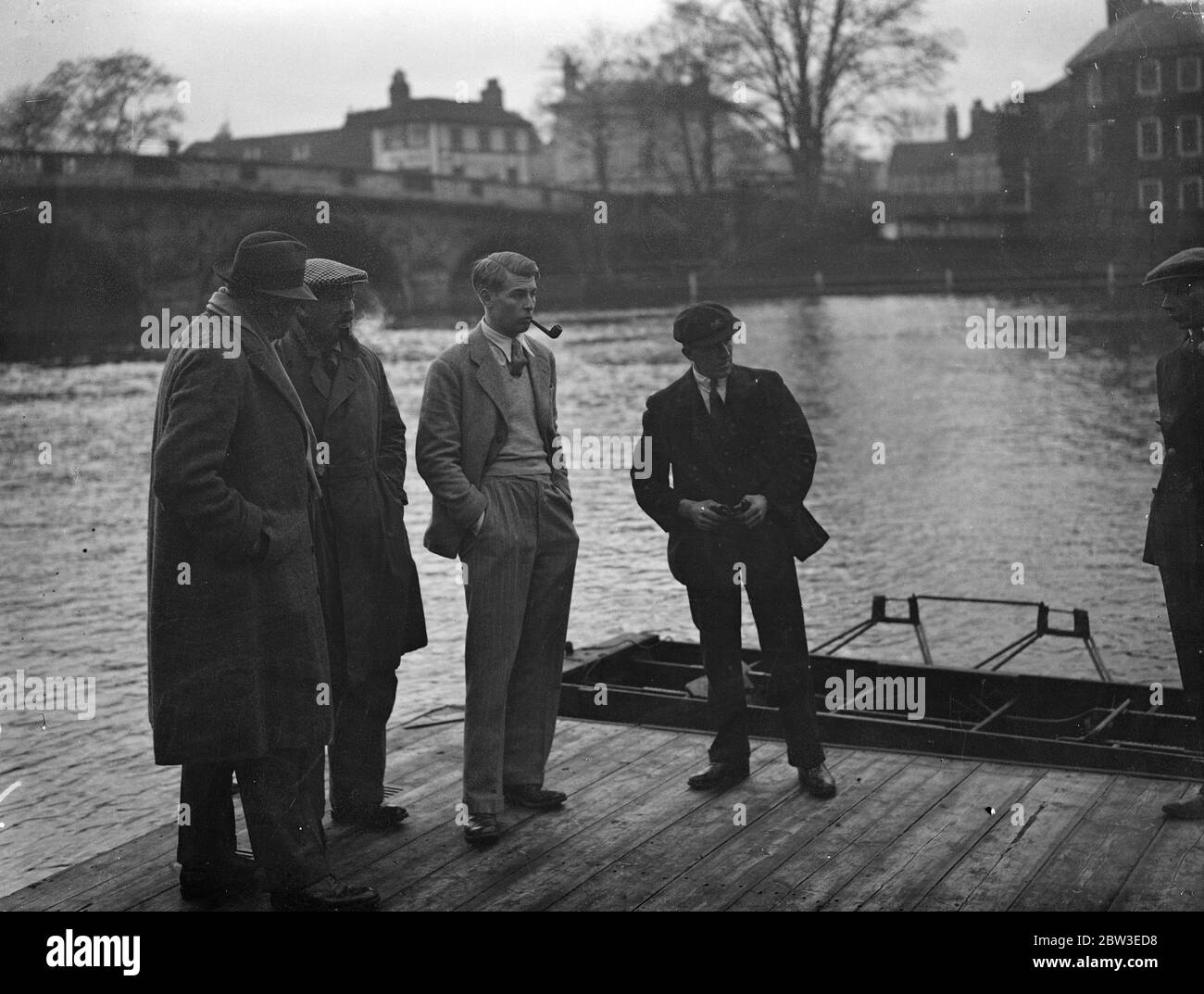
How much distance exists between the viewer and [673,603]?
12.0 metres

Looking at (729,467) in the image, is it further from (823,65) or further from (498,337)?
(823,65)

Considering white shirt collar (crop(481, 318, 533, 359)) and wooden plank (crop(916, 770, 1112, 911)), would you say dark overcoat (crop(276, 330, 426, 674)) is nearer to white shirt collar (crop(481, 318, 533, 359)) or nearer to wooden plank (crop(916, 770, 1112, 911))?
white shirt collar (crop(481, 318, 533, 359))

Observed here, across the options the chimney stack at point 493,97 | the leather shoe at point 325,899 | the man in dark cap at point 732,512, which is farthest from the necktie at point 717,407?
the chimney stack at point 493,97

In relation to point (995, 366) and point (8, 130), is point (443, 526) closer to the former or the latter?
point (8, 130)

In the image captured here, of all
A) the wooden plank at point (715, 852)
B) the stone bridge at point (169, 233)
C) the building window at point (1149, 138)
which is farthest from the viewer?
the stone bridge at point (169, 233)

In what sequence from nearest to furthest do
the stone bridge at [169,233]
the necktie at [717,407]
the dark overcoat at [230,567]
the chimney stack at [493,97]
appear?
the dark overcoat at [230,567] < the necktie at [717,407] < the stone bridge at [169,233] < the chimney stack at [493,97]

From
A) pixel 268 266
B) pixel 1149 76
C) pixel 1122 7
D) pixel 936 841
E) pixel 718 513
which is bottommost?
pixel 936 841

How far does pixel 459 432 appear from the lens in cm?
509

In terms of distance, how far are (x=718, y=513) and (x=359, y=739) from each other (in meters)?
1.51

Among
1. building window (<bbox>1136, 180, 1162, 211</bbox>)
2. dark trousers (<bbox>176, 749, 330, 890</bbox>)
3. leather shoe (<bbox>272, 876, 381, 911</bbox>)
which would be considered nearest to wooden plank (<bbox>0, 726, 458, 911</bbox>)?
dark trousers (<bbox>176, 749, 330, 890</bbox>)

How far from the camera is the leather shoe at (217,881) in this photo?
14.5ft

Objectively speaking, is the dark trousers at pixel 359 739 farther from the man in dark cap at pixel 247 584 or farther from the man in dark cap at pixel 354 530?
the man in dark cap at pixel 247 584

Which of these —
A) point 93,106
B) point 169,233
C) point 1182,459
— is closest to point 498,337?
point 1182,459

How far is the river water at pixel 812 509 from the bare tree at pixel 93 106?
3.57 metres
